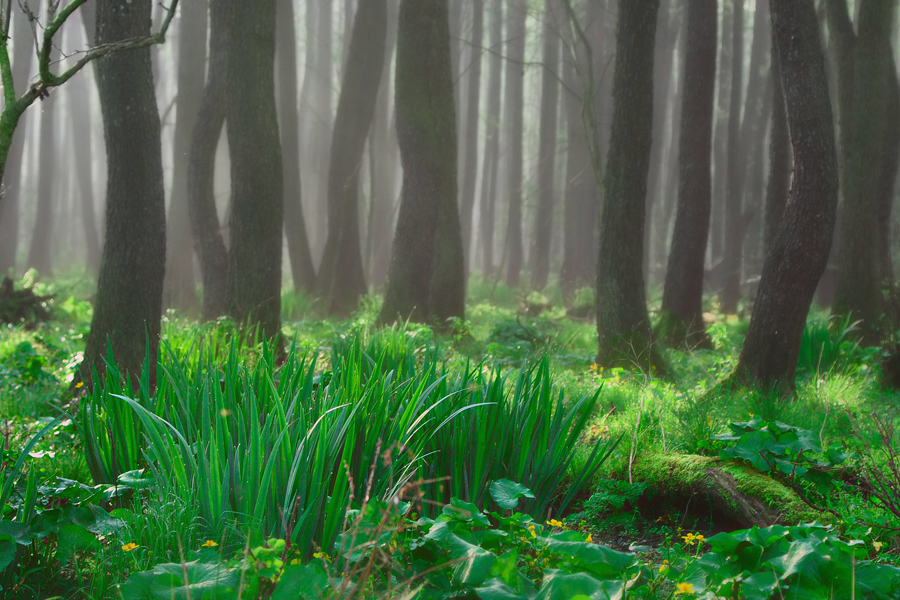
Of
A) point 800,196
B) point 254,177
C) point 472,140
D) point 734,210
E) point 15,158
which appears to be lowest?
point 734,210

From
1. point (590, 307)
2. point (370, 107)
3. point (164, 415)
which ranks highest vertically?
point (370, 107)

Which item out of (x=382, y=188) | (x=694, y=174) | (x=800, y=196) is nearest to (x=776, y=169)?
(x=694, y=174)

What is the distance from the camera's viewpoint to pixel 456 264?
412 inches

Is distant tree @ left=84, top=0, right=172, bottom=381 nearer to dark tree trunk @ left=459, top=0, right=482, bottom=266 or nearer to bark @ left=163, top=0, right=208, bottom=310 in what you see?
bark @ left=163, top=0, right=208, bottom=310

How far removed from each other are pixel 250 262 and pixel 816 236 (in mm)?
5020

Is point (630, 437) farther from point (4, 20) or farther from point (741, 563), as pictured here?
point (4, 20)

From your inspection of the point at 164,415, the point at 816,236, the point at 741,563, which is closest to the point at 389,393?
the point at 164,415

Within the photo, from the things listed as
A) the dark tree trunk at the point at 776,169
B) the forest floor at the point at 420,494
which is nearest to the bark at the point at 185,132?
the forest floor at the point at 420,494

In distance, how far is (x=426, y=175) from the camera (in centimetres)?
1033

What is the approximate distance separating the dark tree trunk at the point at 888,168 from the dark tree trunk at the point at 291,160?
8618mm

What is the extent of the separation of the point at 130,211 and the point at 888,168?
29.4 ft

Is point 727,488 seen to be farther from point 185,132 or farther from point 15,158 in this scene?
point 15,158

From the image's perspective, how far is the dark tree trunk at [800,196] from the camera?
238 inches

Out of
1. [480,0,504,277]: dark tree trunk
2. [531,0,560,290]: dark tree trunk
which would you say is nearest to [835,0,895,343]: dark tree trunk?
[531,0,560,290]: dark tree trunk
